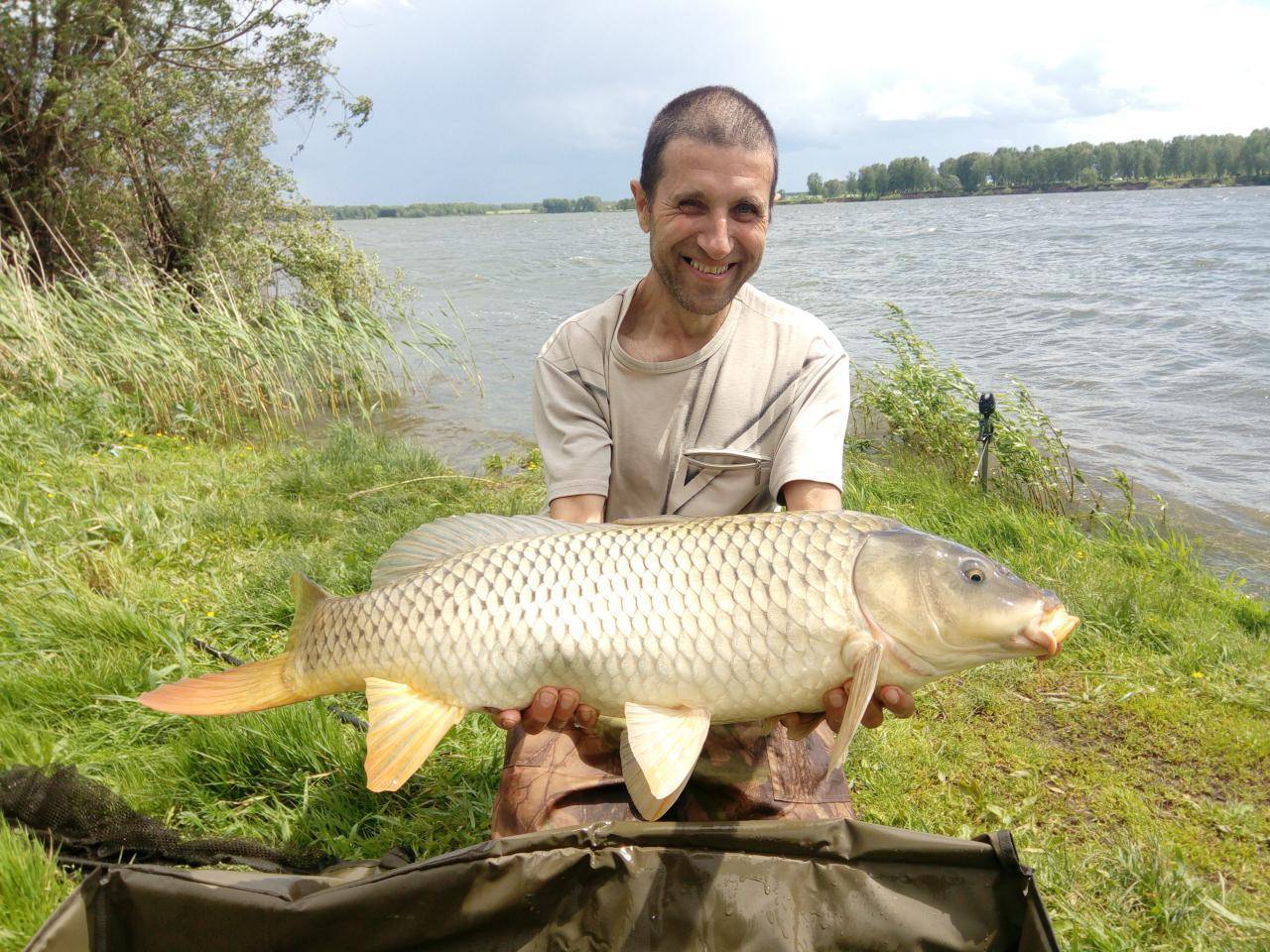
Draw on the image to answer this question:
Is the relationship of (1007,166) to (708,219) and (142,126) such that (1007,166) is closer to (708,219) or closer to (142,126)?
(142,126)

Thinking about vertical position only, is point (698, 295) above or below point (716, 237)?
below

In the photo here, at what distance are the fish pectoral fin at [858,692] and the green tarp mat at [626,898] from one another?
194 mm

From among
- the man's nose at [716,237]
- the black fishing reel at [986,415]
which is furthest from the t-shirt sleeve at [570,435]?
the black fishing reel at [986,415]

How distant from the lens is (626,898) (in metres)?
1.40

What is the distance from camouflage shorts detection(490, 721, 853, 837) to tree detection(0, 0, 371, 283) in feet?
20.7

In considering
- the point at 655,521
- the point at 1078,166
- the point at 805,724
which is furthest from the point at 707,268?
the point at 1078,166

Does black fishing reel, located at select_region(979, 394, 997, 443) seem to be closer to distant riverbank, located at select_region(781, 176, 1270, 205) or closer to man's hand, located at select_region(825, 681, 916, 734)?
man's hand, located at select_region(825, 681, 916, 734)

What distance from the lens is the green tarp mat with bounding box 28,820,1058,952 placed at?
4.22ft

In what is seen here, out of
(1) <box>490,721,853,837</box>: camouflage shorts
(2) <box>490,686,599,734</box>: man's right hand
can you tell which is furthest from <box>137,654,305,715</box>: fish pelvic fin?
(1) <box>490,721,853,837</box>: camouflage shorts

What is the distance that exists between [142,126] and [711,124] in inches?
307

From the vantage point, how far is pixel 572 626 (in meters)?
1.37

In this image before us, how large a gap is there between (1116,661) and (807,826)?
172 centimetres

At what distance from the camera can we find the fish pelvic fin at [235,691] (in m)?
1.41

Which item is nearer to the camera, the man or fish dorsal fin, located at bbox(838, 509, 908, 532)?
fish dorsal fin, located at bbox(838, 509, 908, 532)
